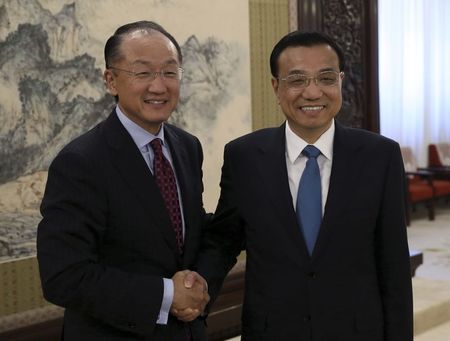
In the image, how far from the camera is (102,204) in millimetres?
1623

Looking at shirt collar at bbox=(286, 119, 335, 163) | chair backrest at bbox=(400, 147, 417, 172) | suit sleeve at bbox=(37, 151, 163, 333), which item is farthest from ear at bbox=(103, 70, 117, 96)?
chair backrest at bbox=(400, 147, 417, 172)

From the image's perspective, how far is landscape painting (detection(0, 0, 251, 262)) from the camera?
2.91 metres

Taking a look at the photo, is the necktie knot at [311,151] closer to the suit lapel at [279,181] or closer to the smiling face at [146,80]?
the suit lapel at [279,181]

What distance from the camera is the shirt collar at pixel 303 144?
1792 millimetres

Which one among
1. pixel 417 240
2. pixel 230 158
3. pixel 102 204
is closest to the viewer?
pixel 102 204

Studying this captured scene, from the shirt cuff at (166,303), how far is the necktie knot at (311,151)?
1.73ft

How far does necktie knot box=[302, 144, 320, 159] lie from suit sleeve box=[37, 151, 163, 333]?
541mm

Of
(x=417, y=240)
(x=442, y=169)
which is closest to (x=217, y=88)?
(x=417, y=240)

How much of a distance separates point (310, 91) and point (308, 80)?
0.04 metres

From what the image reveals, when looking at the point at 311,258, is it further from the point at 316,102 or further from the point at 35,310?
the point at 35,310

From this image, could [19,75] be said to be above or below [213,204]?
above

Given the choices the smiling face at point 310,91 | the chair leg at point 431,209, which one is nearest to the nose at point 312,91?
the smiling face at point 310,91

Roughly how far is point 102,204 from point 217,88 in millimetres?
2277

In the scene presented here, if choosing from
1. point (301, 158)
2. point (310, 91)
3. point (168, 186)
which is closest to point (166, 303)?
point (168, 186)
